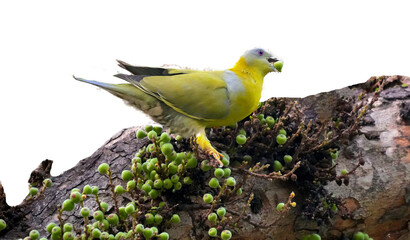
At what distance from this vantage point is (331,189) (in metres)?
2.79

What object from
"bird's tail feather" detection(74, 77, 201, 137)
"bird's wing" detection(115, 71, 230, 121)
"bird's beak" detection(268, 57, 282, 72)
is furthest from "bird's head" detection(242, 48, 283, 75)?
"bird's tail feather" detection(74, 77, 201, 137)

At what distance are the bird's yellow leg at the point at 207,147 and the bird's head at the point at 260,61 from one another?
1.64 feet

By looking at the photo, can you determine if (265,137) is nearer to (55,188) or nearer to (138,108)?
(138,108)

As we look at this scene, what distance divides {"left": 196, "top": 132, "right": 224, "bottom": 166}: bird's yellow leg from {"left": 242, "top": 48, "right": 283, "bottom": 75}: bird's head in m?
0.50

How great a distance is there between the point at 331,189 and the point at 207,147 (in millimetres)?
827

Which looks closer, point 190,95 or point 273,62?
point 190,95

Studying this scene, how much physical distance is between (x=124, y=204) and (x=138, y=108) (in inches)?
20.7

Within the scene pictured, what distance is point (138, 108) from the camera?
2611 mm

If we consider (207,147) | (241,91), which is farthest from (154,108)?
(241,91)

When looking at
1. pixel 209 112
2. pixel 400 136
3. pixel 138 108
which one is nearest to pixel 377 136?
pixel 400 136

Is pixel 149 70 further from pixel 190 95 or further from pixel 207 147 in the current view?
pixel 207 147

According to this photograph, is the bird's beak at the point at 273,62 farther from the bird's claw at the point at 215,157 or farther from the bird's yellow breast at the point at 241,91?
the bird's claw at the point at 215,157

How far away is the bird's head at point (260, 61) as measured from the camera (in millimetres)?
2682

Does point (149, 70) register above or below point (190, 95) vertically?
above
